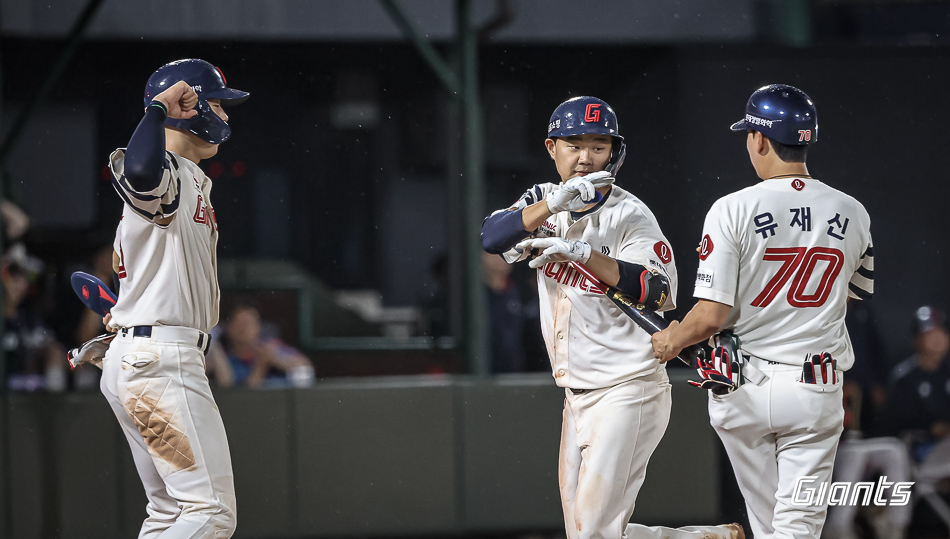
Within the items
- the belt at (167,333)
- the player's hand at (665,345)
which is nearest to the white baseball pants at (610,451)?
the player's hand at (665,345)

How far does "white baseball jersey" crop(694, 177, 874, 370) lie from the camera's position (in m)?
3.05

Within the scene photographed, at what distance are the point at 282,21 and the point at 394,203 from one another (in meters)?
1.34

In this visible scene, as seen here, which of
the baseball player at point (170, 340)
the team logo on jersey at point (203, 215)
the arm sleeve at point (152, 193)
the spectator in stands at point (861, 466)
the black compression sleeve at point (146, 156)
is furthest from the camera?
the spectator in stands at point (861, 466)

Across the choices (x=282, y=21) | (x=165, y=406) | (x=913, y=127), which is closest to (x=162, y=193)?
(x=165, y=406)

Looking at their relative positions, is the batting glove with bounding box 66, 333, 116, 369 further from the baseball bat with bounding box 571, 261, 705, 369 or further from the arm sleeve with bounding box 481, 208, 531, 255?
the baseball bat with bounding box 571, 261, 705, 369

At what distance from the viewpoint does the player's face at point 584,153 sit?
3.36 metres

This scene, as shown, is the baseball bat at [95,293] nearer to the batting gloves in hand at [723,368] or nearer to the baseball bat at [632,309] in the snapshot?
the baseball bat at [632,309]

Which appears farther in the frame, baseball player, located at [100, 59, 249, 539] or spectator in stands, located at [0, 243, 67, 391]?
spectator in stands, located at [0, 243, 67, 391]

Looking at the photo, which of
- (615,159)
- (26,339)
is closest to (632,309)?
(615,159)

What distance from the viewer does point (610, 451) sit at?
10.4 ft

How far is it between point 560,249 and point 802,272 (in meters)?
0.78

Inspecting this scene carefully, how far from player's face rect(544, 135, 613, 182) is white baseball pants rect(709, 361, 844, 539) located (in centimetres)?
89

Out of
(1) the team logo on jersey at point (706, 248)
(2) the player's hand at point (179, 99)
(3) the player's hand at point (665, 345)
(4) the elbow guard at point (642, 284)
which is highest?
(2) the player's hand at point (179, 99)

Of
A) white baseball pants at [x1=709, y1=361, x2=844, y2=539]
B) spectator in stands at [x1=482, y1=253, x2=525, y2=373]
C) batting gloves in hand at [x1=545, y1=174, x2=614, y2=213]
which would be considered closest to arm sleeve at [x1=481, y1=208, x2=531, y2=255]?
batting gloves in hand at [x1=545, y1=174, x2=614, y2=213]
